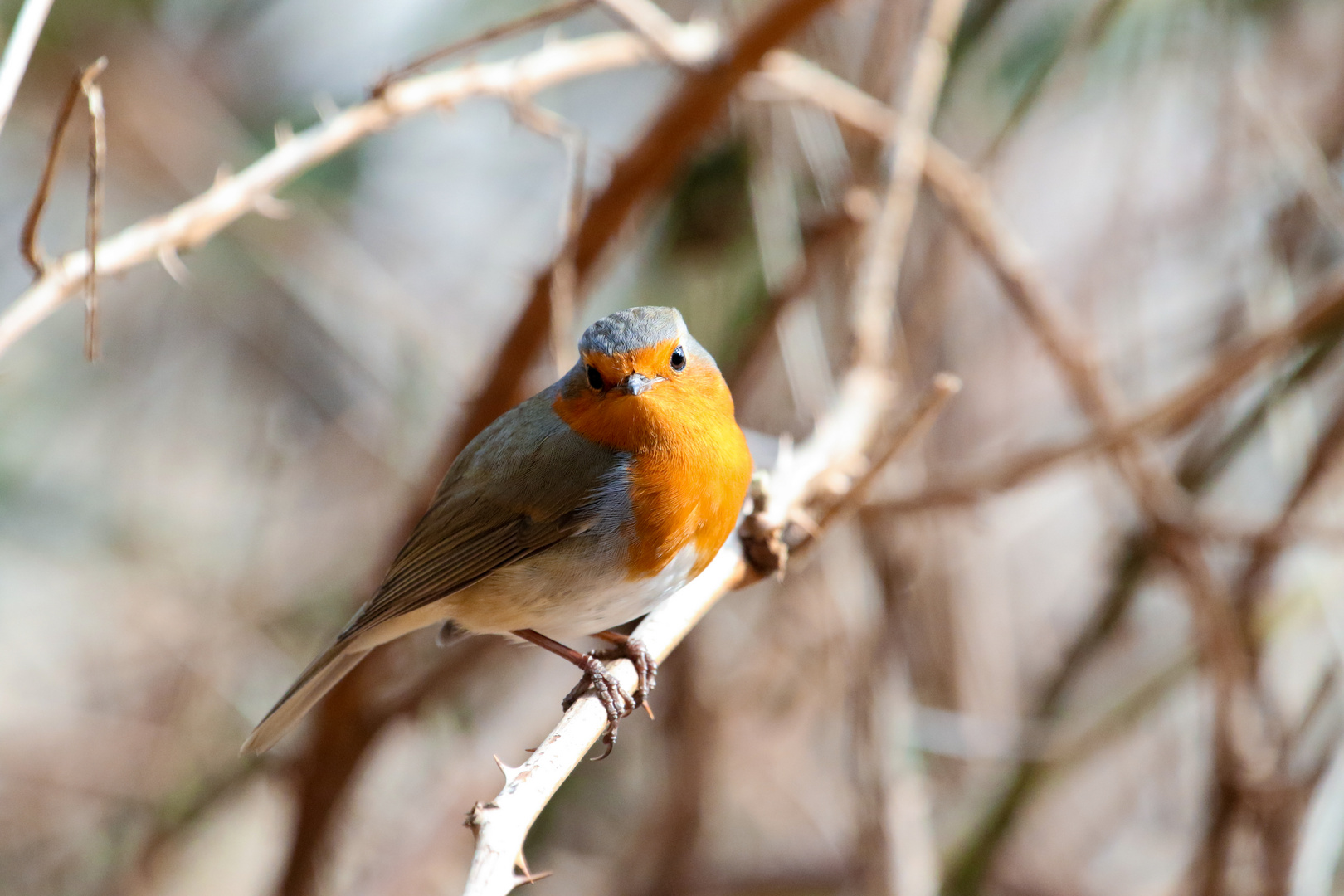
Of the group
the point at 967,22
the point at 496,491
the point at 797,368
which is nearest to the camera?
the point at 496,491

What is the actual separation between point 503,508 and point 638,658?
0.53 metres

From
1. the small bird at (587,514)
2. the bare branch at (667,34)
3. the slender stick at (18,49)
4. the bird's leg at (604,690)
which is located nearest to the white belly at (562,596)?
the small bird at (587,514)

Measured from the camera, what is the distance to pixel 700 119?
327 centimetres

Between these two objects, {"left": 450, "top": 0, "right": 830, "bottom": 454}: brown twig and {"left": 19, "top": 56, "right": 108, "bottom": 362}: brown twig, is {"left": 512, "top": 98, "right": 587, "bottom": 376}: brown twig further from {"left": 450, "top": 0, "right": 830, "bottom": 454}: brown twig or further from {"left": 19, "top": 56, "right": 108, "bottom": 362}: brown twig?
{"left": 19, "top": 56, "right": 108, "bottom": 362}: brown twig

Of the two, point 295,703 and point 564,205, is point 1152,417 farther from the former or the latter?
point 295,703

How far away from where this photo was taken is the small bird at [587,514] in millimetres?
2664

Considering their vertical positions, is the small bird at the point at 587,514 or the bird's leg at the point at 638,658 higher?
the small bird at the point at 587,514

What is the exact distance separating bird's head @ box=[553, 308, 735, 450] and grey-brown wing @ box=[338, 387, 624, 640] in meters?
0.08

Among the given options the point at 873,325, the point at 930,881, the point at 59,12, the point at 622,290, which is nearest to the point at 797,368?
the point at 873,325

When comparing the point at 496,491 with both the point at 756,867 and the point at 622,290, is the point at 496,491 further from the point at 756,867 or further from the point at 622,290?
the point at 756,867

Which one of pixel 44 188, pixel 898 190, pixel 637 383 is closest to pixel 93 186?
pixel 44 188

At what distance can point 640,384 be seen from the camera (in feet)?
8.63

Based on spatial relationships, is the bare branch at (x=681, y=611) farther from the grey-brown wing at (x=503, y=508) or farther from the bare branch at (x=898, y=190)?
the grey-brown wing at (x=503, y=508)

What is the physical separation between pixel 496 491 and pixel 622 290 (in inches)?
76.6
